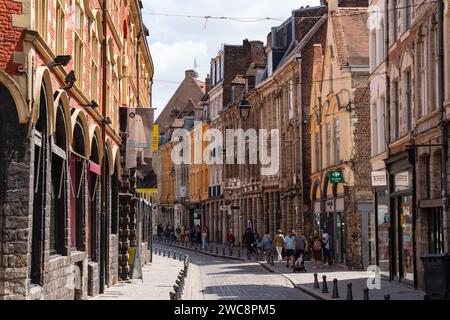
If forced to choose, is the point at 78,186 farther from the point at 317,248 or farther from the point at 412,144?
the point at 317,248

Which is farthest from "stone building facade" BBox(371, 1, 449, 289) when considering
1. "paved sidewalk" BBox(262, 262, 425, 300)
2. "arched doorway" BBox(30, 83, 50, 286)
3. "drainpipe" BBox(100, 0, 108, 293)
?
"arched doorway" BBox(30, 83, 50, 286)

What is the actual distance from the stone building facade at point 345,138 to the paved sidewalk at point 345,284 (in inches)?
69.5

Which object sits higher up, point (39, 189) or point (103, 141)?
point (103, 141)

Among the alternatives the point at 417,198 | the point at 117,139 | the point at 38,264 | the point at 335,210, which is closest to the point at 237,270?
the point at 335,210

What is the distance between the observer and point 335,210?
3856cm

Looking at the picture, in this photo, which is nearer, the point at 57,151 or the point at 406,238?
the point at 57,151

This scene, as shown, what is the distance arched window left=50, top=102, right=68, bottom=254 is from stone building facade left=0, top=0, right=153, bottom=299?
0.8 inches

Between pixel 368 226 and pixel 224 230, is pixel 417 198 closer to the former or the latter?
pixel 368 226

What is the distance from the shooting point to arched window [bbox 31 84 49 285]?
14.4 metres

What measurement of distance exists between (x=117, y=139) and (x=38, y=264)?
13.6 m

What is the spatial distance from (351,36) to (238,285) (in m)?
16.1

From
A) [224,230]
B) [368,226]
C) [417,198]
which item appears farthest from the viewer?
[224,230]

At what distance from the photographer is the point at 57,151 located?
53.1 ft

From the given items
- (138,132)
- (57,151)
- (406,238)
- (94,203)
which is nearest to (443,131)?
(406,238)
